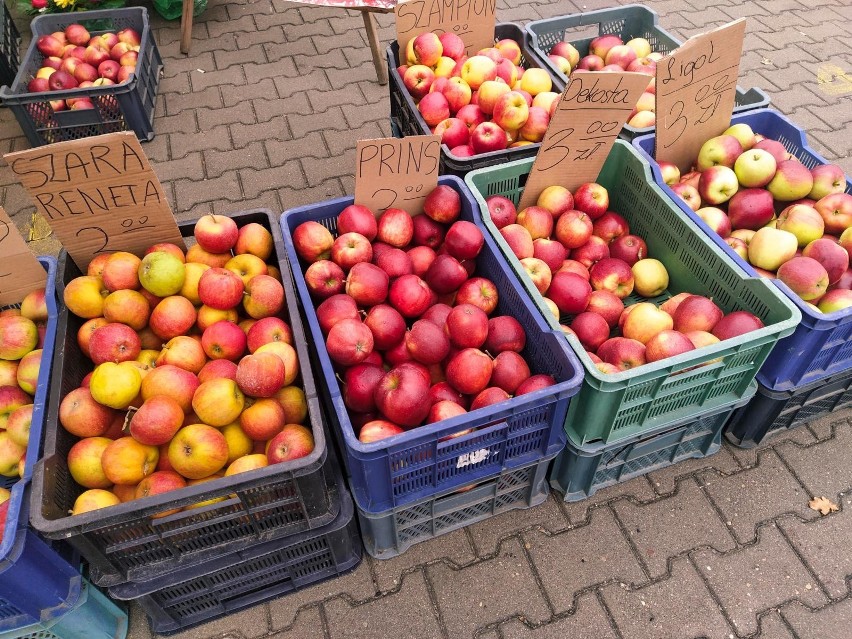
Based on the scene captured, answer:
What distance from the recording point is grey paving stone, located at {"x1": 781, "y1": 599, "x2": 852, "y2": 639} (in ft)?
6.50

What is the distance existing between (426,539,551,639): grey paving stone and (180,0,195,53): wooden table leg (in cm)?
456

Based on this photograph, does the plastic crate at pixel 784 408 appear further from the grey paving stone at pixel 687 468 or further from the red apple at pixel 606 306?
the red apple at pixel 606 306

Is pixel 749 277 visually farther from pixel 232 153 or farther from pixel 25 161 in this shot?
pixel 232 153

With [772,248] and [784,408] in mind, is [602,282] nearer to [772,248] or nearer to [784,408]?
[772,248]

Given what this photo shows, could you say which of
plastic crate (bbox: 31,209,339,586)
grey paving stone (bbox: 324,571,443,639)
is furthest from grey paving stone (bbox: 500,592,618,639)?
plastic crate (bbox: 31,209,339,586)

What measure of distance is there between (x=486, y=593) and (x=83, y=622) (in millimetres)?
1312

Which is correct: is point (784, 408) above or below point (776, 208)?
below

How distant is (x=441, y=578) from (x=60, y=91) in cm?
353

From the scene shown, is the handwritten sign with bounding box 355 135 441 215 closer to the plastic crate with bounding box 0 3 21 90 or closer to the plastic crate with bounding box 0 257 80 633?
the plastic crate with bounding box 0 257 80 633

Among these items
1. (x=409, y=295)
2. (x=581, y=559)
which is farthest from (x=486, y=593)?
(x=409, y=295)

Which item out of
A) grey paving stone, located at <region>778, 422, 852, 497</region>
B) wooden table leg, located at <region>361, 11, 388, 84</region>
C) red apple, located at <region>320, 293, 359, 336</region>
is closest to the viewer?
red apple, located at <region>320, 293, 359, 336</region>

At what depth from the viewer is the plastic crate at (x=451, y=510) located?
2.02 meters

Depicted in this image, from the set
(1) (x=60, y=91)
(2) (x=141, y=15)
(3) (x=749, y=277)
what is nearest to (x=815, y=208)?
(3) (x=749, y=277)

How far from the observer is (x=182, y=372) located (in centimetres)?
175
